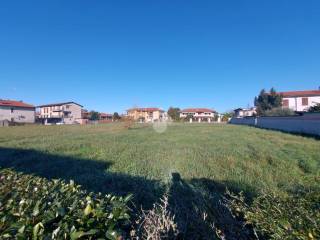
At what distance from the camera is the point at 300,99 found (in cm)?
4803

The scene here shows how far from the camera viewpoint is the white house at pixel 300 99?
152ft

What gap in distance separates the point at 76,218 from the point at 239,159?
23.4 feet

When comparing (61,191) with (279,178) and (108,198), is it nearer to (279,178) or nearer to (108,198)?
(108,198)

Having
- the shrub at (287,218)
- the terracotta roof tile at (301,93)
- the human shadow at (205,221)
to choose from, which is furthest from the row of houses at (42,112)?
the shrub at (287,218)

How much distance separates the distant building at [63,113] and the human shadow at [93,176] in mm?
63884

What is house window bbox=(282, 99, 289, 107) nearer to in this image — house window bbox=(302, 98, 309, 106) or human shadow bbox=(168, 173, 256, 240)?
house window bbox=(302, 98, 309, 106)

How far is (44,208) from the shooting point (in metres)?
1.38

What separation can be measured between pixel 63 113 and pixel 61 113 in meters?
0.68

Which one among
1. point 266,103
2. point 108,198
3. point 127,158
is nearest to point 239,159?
point 127,158

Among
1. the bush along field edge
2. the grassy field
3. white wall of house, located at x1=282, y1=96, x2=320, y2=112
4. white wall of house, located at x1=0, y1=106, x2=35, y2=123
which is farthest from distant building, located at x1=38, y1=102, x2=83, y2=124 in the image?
the bush along field edge

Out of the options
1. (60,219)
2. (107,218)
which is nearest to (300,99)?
(107,218)

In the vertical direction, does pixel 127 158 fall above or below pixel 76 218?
below

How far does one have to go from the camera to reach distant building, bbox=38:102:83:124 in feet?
224

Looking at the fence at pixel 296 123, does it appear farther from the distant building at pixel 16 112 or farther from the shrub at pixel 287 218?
the distant building at pixel 16 112
